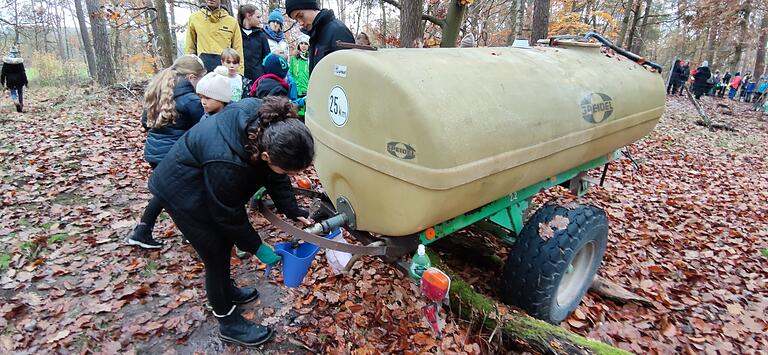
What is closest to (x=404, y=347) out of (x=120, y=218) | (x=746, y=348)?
(x=746, y=348)

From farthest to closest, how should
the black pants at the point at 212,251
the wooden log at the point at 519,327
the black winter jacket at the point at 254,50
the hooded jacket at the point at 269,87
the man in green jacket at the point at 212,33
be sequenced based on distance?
the black winter jacket at the point at 254,50
the man in green jacket at the point at 212,33
the hooded jacket at the point at 269,87
the wooden log at the point at 519,327
the black pants at the point at 212,251

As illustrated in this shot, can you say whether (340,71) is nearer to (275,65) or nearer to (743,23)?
(275,65)

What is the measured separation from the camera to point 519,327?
2641 millimetres

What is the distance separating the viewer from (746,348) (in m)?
3.20

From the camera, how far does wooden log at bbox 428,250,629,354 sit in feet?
8.24

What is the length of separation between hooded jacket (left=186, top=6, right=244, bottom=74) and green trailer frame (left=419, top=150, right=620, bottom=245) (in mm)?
4018

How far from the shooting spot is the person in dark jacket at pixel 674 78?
17.1 meters

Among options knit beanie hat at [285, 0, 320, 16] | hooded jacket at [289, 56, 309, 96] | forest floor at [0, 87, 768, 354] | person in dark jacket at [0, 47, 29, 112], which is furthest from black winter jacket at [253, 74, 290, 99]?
person in dark jacket at [0, 47, 29, 112]

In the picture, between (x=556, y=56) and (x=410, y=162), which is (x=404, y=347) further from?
(x=556, y=56)

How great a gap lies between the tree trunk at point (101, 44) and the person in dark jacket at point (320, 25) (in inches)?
361

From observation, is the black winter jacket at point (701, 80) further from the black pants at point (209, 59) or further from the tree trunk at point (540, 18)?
the black pants at point (209, 59)

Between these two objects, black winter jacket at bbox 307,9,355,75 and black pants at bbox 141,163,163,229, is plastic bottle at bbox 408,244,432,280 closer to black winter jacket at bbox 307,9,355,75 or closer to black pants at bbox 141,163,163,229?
black winter jacket at bbox 307,9,355,75

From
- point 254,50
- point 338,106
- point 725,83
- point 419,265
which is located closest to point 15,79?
point 254,50

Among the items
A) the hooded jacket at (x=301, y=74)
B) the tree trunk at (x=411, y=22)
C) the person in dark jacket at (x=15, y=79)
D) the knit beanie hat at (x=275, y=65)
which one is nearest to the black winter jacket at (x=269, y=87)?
the knit beanie hat at (x=275, y=65)
